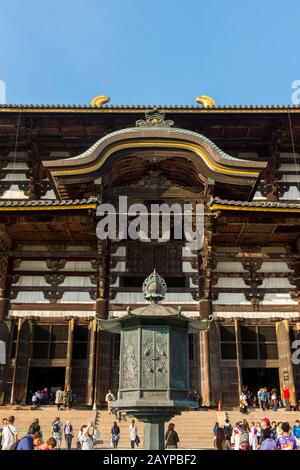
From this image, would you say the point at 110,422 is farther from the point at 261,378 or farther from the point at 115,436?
the point at 261,378

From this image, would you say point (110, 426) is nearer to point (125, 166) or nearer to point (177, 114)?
point (125, 166)

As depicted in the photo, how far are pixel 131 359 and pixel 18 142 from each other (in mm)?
14833

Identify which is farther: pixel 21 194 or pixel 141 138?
pixel 21 194

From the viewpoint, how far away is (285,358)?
55.2 ft

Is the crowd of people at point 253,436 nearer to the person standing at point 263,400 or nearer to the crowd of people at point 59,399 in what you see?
the person standing at point 263,400

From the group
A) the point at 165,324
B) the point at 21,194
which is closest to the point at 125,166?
the point at 21,194

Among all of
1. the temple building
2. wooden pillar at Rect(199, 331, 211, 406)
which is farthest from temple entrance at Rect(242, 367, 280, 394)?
wooden pillar at Rect(199, 331, 211, 406)

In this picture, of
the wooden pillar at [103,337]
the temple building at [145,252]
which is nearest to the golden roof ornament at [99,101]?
the temple building at [145,252]

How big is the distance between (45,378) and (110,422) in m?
7.32

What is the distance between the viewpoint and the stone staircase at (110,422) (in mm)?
13498

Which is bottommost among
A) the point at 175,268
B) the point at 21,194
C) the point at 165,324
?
the point at 165,324

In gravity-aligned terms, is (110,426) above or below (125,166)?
below

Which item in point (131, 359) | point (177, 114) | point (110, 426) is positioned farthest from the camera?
point (177, 114)

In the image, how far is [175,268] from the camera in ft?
60.1
